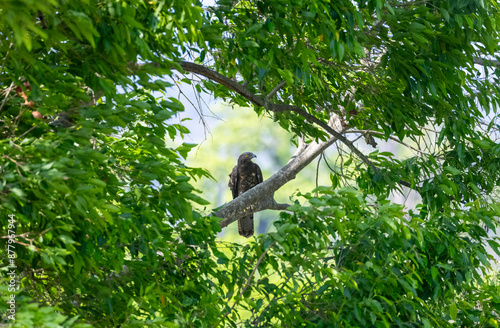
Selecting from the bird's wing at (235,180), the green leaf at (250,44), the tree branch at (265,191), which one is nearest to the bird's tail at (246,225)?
the tree branch at (265,191)

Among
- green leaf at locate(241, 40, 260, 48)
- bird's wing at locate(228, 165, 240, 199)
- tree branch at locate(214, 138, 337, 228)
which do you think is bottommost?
green leaf at locate(241, 40, 260, 48)

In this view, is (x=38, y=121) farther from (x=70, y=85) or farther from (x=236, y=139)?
(x=236, y=139)

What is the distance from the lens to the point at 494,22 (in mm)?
2832

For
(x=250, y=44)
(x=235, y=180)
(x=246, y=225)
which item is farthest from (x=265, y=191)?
(x=250, y=44)

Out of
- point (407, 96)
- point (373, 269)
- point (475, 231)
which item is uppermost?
A: point (407, 96)

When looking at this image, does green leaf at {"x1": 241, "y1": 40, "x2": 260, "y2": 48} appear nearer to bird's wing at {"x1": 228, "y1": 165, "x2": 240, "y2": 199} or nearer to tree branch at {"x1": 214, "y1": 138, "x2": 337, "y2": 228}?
tree branch at {"x1": 214, "y1": 138, "x2": 337, "y2": 228}

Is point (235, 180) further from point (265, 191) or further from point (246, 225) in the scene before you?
point (265, 191)

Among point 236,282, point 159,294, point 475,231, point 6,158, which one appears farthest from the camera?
point 475,231

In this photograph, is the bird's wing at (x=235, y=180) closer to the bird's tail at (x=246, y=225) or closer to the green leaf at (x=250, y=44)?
the bird's tail at (x=246, y=225)

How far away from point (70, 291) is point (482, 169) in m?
2.70

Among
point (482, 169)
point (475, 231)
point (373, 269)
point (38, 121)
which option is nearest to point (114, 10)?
point (38, 121)

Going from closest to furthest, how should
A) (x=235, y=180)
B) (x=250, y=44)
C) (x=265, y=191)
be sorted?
(x=250, y=44) → (x=265, y=191) → (x=235, y=180)

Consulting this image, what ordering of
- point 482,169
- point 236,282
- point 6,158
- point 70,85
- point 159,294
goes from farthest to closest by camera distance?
point 482,169 < point 236,282 < point 159,294 < point 70,85 < point 6,158

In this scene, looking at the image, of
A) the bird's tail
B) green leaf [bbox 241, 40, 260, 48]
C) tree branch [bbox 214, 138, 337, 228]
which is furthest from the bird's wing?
green leaf [bbox 241, 40, 260, 48]
